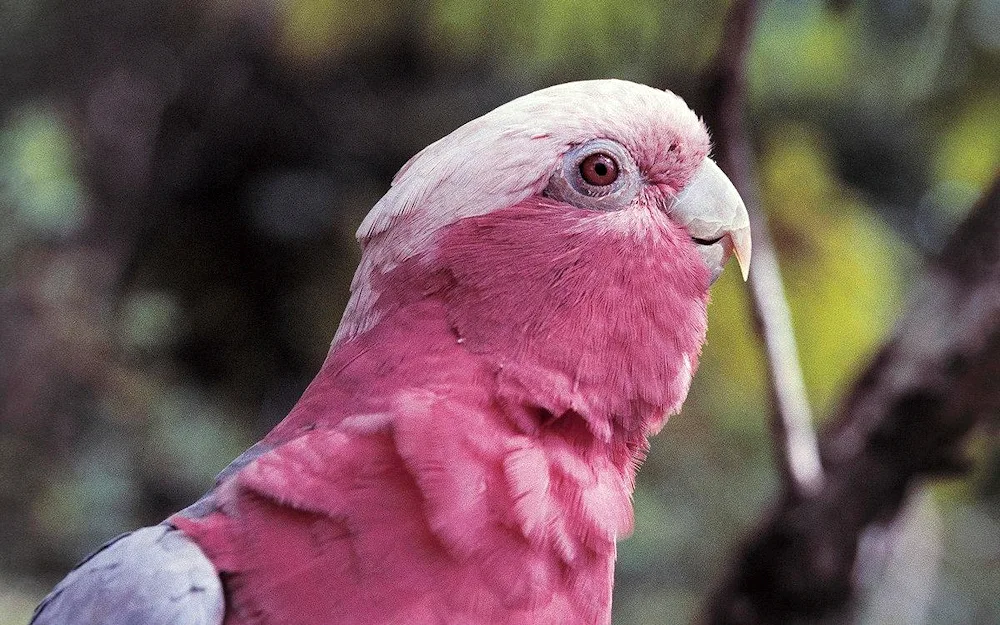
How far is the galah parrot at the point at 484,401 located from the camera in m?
1.12

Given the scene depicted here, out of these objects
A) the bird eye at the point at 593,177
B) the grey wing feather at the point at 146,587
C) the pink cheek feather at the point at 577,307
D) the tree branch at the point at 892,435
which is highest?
the bird eye at the point at 593,177

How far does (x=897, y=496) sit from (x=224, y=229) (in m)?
2.48

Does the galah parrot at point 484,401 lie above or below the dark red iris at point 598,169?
below

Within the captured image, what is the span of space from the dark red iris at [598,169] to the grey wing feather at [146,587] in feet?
2.24

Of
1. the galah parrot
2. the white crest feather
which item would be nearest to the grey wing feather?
the galah parrot

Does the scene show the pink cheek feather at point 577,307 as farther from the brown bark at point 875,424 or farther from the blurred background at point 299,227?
the blurred background at point 299,227

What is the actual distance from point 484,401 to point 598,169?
0.37 metres

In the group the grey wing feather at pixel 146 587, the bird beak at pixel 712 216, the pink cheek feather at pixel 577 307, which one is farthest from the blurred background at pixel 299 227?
the grey wing feather at pixel 146 587

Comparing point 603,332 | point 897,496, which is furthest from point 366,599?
point 897,496

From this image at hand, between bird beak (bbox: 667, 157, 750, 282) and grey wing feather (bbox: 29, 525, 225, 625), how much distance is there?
78 cm

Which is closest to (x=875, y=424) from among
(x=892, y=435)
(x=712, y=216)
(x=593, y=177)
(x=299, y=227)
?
(x=892, y=435)

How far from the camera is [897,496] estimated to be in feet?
7.11

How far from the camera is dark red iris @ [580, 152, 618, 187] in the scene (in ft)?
4.47

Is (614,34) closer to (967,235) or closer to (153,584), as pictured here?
(967,235)
